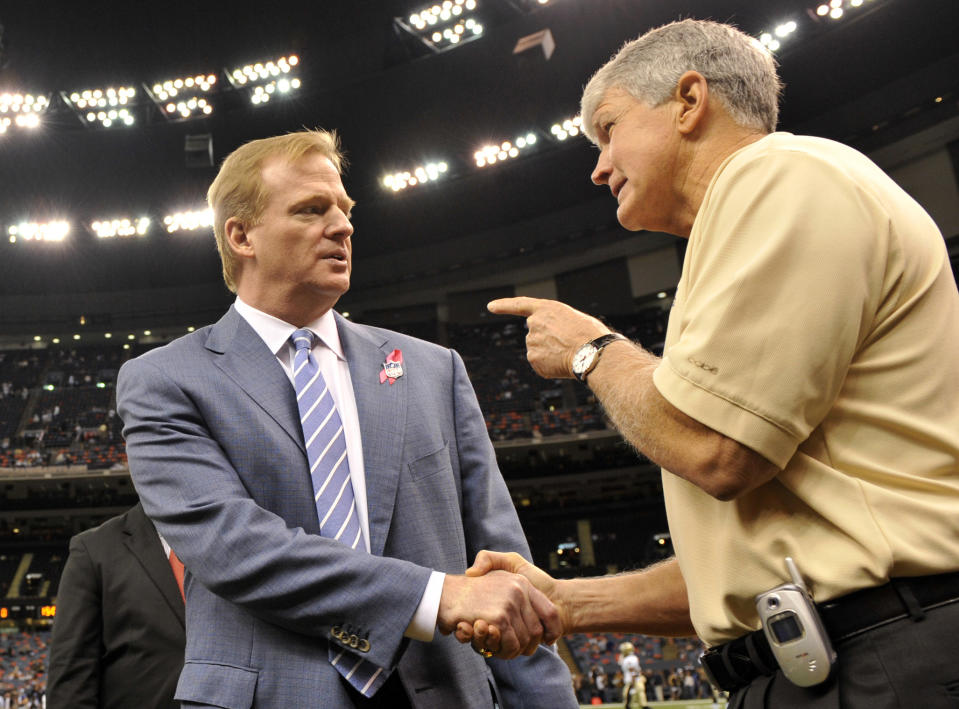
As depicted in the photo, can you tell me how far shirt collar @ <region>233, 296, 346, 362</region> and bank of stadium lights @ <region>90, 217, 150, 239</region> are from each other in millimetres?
25147

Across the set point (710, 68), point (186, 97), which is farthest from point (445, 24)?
point (710, 68)

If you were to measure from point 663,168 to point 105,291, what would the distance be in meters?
30.9

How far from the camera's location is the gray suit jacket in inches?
64.7

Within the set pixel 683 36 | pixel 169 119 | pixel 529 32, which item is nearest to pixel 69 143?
pixel 169 119

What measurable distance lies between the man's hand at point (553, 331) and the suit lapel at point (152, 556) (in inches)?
80.6

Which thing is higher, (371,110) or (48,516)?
(371,110)

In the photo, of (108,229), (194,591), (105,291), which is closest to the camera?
(194,591)

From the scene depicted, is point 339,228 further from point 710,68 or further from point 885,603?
point 885,603

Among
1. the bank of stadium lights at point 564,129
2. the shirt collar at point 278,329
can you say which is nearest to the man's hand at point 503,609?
the shirt collar at point 278,329

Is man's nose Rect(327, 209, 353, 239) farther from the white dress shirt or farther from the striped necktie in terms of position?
the striped necktie

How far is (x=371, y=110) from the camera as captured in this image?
21.6m

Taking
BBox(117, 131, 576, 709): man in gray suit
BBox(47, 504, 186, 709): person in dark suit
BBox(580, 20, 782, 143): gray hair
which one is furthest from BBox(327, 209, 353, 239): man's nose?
BBox(47, 504, 186, 709): person in dark suit

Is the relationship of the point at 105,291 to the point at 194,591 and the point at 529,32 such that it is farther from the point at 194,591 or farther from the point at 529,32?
the point at 194,591

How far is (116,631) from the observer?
3.03 meters
